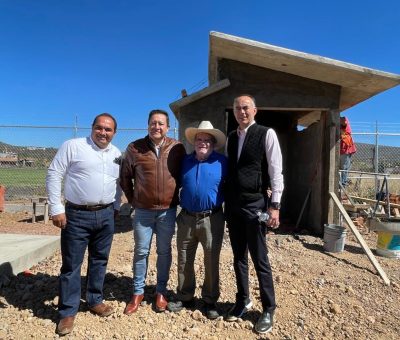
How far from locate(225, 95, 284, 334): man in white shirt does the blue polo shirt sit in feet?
0.34

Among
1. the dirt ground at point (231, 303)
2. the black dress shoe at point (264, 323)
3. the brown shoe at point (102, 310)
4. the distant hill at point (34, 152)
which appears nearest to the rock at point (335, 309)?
the dirt ground at point (231, 303)

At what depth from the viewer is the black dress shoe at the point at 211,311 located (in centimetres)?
388

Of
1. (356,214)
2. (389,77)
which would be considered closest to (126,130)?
(356,214)

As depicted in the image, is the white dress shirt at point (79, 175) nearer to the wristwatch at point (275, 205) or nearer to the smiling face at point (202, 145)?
the smiling face at point (202, 145)

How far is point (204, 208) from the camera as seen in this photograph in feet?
12.2

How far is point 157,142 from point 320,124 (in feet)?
17.5

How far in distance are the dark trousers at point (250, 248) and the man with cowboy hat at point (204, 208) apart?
18 centimetres

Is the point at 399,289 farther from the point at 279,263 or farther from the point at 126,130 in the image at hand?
the point at 126,130

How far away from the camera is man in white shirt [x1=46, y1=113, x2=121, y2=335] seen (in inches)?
140

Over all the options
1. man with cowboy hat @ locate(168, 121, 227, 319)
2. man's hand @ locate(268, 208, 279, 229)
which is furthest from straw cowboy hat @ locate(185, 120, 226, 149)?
man's hand @ locate(268, 208, 279, 229)

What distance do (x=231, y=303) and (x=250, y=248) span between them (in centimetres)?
100

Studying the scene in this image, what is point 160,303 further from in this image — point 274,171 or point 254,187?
point 274,171

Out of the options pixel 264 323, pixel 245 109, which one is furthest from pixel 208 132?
pixel 264 323

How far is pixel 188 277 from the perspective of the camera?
399 centimetres
